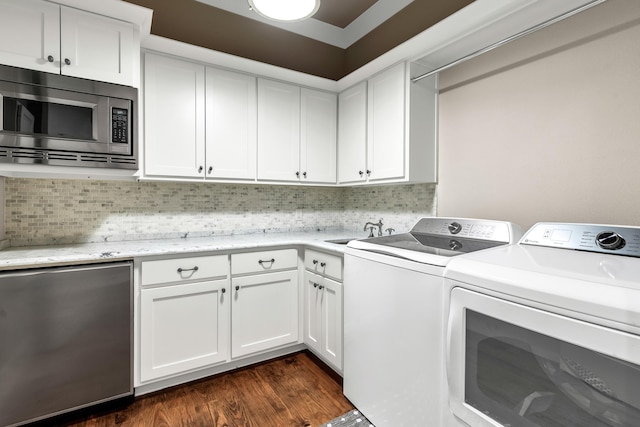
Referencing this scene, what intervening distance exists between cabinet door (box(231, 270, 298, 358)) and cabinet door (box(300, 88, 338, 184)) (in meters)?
0.92

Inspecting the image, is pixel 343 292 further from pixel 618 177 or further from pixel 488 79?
pixel 488 79

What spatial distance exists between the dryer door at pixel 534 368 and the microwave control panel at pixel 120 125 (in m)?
1.95

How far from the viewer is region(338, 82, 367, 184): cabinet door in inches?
97.2

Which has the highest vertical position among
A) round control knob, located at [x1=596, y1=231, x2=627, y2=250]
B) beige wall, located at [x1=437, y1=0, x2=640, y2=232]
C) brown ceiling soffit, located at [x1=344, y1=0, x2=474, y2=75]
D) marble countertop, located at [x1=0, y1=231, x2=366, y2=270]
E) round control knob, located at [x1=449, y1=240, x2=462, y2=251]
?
brown ceiling soffit, located at [x1=344, y1=0, x2=474, y2=75]

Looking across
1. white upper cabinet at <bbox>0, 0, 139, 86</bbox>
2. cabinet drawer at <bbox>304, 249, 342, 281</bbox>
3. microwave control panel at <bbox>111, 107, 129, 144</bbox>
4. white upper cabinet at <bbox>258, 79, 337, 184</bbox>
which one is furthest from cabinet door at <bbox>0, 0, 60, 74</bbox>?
cabinet drawer at <bbox>304, 249, 342, 281</bbox>

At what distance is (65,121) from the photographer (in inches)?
66.8

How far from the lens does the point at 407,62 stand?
206 centimetres

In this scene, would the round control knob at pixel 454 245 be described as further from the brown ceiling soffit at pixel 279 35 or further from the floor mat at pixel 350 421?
the brown ceiling soffit at pixel 279 35

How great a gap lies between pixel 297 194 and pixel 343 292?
4.22 feet

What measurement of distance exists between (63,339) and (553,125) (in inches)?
109

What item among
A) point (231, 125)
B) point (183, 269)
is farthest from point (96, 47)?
point (183, 269)

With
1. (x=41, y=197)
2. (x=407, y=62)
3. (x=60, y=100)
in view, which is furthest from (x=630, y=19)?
(x=41, y=197)

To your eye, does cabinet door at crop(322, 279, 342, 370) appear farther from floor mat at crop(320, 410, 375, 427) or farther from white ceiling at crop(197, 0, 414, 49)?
white ceiling at crop(197, 0, 414, 49)

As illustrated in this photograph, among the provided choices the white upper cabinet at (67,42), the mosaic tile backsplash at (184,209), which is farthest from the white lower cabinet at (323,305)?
the white upper cabinet at (67,42)
